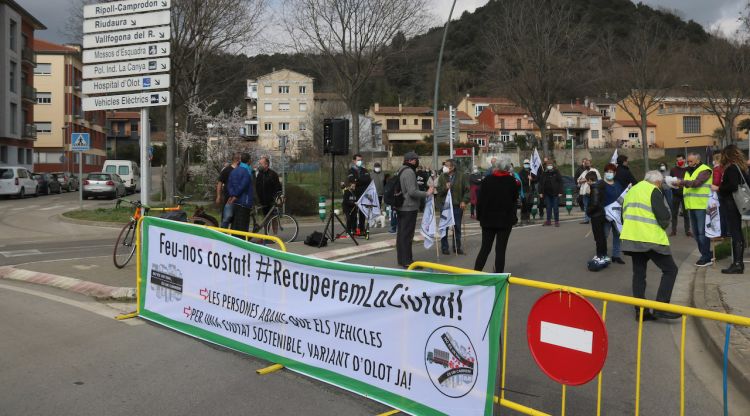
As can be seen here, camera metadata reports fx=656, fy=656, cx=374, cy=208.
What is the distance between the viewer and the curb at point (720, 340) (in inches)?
197

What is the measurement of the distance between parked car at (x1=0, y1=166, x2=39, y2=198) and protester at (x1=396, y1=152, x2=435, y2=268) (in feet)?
100

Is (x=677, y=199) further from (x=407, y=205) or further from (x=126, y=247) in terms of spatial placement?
(x=126, y=247)

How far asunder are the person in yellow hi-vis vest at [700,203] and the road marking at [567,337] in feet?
24.8

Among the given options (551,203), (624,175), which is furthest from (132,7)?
(551,203)

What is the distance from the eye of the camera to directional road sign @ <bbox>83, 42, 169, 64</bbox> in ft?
36.6

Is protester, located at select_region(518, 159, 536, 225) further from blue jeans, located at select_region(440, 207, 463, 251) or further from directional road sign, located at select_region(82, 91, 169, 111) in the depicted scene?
directional road sign, located at select_region(82, 91, 169, 111)

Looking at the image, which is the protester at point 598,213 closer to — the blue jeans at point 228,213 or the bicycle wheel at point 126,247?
the blue jeans at point 228,213

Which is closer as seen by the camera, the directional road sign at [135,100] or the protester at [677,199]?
the directional road sign at [135,100]

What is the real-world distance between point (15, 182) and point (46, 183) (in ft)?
21.6

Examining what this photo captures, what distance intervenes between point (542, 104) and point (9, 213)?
28.4 m

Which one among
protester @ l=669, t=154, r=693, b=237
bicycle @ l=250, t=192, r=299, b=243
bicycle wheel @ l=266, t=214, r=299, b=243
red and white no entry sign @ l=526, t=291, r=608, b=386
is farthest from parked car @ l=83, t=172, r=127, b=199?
red and white no entry sign @ l=526, t=291, r=608, b=386

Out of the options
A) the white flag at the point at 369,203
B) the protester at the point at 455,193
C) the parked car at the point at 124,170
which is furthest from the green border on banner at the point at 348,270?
A: the parked car at the point at 124,170

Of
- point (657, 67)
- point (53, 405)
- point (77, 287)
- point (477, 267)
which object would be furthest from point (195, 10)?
point (657, 67)

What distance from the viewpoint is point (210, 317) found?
649cm
